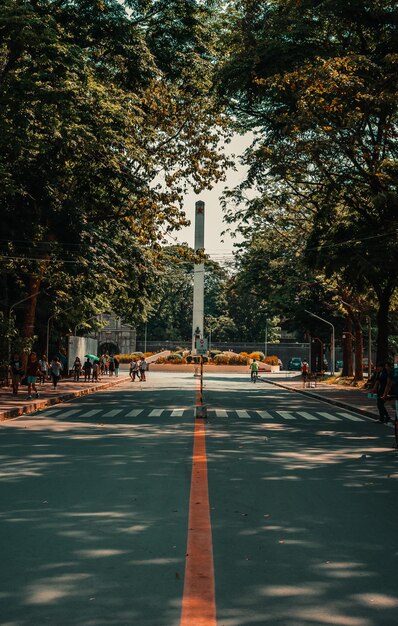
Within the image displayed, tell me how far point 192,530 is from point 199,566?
1.38 m

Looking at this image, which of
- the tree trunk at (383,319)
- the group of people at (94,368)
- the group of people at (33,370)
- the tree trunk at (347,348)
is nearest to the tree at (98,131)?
the group of people at (33,370)

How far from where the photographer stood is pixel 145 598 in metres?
5.46

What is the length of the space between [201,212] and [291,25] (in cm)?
4296

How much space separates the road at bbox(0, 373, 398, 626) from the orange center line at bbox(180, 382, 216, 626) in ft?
0.09

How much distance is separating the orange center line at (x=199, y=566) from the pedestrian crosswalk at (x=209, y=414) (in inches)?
507

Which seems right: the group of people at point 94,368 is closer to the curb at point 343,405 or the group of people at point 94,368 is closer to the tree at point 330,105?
the curb at point 343,405

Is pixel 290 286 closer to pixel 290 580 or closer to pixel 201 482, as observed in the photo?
pixel 201 482

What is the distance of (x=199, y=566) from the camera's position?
20.8 ft

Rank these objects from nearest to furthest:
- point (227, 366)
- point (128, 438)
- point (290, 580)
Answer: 1. point (290, 580)
2. point (128, 438)
3. point (227, 366)

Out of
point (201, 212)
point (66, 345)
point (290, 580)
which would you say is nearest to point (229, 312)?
point (201, 212)

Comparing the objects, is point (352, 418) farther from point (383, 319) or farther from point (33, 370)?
point (383, 319)

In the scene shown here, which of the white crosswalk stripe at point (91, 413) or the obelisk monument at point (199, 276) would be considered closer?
the white crosswalk stripe at point (91, 413)

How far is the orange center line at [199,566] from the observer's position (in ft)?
16.9

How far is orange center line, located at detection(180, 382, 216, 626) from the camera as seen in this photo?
5148 millimetres
